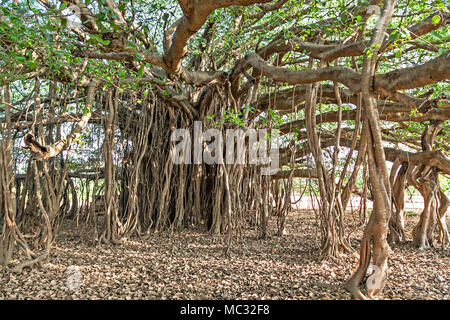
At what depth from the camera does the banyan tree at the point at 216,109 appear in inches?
79.5

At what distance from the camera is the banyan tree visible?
202 cm

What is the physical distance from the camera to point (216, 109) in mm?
4035

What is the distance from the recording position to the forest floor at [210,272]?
206cm

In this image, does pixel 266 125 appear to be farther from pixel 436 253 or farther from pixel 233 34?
pixel 436 253

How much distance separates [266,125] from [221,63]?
1.24m

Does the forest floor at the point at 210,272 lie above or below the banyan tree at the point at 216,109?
below

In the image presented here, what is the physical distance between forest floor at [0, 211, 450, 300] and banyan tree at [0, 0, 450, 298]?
21cm

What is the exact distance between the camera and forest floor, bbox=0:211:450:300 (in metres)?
2.06

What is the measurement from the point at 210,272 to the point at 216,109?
2.15 meters

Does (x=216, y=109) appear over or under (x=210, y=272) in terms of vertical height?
over

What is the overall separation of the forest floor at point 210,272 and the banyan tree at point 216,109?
8.4 inches

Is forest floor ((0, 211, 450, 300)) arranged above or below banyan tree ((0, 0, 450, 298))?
below
